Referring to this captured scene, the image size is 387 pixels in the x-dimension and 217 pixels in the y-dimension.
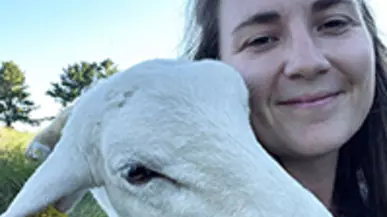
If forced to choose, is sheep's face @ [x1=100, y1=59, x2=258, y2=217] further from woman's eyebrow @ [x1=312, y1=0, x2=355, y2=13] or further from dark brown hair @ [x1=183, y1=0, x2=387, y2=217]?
dark brown hair @ [x1=183, y1=0, x2=387, y2=217]

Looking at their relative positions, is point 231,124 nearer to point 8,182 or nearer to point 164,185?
point 164,185

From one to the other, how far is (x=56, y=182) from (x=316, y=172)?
688mm

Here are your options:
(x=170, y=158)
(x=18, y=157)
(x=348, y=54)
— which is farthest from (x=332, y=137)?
(x=18, y=157)

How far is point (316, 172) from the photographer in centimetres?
139

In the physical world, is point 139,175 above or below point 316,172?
above

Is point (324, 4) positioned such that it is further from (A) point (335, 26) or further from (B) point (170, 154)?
(B) point (170, 154)

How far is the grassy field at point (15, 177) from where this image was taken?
4199mm

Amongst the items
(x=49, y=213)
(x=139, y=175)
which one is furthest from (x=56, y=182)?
(x=139, y=175)

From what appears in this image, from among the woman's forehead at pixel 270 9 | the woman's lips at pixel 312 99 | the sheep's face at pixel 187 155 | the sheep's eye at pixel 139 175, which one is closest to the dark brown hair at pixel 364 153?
the woman's forehead at pixel 270 9

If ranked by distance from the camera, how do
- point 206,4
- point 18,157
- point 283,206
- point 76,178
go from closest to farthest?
point 283,206 → point 76,178 → point 206,4 → point 18,157

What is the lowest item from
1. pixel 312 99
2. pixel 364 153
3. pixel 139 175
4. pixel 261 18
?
pixel 364 153

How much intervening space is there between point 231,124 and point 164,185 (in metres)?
0.15

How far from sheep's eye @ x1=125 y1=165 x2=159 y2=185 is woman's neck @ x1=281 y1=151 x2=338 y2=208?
1.78ft

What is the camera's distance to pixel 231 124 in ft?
3.00
